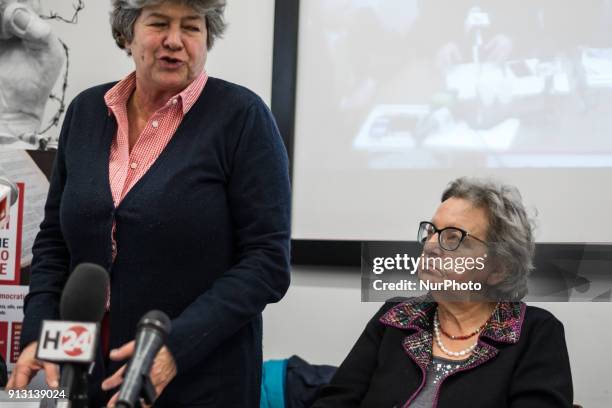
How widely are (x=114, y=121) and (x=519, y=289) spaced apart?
3.39 ft

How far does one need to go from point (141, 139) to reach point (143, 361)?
0.73m

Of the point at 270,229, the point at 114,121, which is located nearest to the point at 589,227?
the point at 270,229

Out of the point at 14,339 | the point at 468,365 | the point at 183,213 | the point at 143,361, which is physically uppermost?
the point at 183,213

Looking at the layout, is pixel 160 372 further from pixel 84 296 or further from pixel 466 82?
pixel 466 82

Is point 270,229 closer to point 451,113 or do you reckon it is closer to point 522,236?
point 522,236

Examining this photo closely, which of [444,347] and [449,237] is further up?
[449,237]

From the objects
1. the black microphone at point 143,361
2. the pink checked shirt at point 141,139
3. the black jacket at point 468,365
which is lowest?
the black jacket at point 468,365

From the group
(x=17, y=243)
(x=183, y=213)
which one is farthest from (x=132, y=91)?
(x=17, y=243)

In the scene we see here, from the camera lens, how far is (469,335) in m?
1.86

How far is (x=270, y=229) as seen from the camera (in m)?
1.53

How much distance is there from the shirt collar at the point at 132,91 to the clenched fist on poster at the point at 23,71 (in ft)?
4.75

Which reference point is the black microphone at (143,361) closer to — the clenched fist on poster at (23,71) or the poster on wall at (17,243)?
the poster on wall at (17,243)

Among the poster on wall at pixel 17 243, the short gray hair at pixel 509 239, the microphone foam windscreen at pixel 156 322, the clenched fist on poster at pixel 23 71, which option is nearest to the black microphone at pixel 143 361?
the microphone foam windscreen at pixel 156 322

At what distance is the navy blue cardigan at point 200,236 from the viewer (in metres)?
1.51
